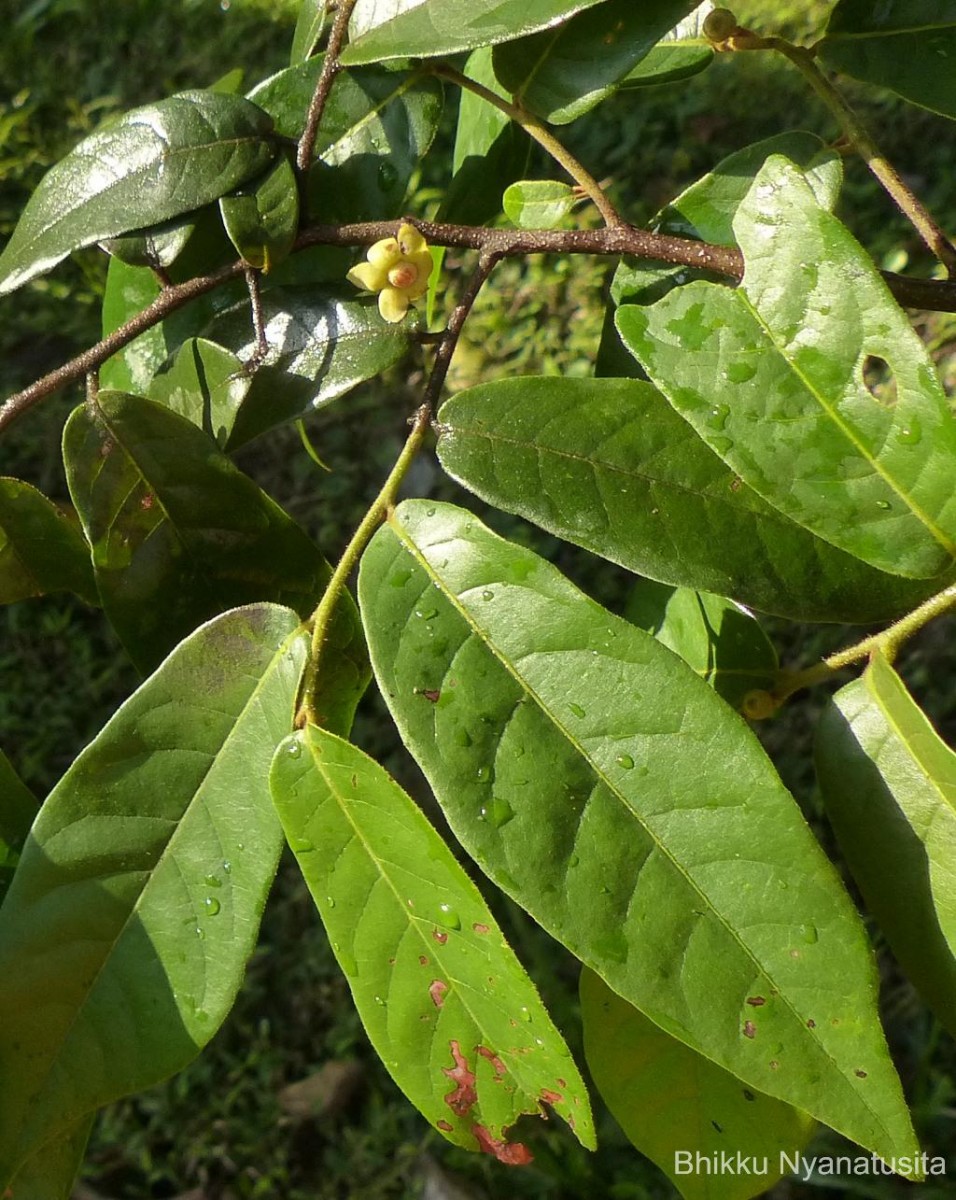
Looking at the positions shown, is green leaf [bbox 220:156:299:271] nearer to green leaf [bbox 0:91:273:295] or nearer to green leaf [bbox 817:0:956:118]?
green leaf [bbox 0:91:273:295]

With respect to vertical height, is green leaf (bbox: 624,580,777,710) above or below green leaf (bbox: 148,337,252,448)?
below

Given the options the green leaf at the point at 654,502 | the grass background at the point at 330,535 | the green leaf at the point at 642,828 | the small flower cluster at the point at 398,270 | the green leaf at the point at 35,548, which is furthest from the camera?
the grass background at the point at 330,535

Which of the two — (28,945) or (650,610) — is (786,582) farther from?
(28,945)

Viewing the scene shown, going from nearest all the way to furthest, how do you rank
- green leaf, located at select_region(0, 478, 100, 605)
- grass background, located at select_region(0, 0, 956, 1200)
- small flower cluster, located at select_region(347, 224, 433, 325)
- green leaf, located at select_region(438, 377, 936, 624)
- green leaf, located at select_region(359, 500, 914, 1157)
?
green leaf, located at select_region(359, 500, 914, 1157), green leaf, located at select_region(438, 377, 936, 624), small flower cluster, located at select_region(347, 224, 433, 325), green leaf, located at select_region(0, 478, 100, 605), grass background, located at select_region(0, 0, 956, 1200)

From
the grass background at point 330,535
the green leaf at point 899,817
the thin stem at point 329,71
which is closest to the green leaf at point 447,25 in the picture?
the thin stem at point 329,71

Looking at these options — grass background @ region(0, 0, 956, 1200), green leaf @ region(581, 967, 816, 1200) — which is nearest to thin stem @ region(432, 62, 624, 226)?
green leaf @ region(581, 967, 816, 1200)

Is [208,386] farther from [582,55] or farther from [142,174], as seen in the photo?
[582,55]

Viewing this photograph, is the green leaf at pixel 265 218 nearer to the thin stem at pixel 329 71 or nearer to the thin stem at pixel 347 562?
the thin stem at pixel 329 71
